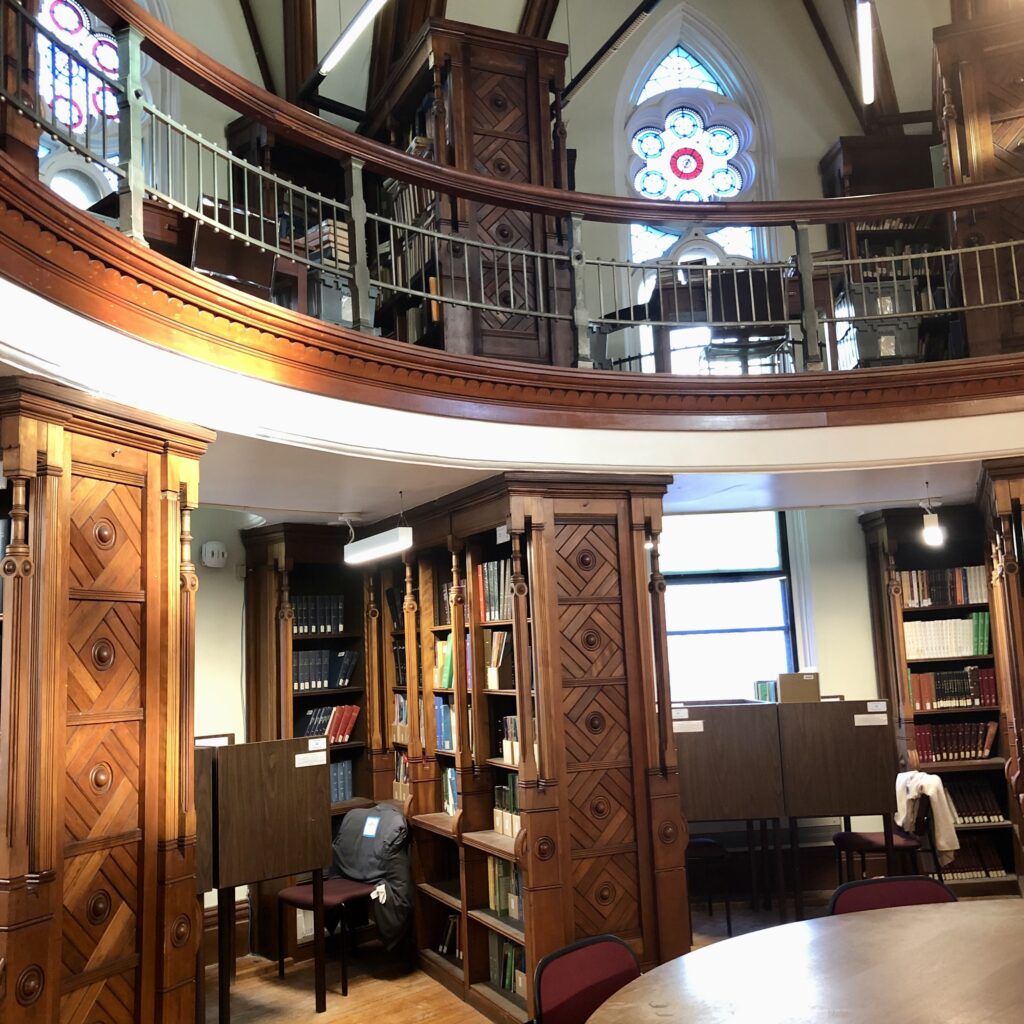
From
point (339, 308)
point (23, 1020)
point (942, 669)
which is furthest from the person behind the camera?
point (942, 669)

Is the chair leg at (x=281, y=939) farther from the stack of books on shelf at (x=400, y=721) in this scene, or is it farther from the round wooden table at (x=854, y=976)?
the round wooden table at (x=854, y=976)

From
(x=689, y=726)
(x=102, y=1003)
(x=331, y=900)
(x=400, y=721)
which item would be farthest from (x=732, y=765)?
(x=102, y=1003)

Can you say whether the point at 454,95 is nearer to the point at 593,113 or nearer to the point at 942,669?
the point at 593,113

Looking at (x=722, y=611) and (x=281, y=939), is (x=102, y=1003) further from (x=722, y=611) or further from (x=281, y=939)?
(x=722, y=611)

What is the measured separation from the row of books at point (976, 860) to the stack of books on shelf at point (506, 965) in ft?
10.4

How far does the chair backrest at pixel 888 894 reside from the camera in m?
3.89

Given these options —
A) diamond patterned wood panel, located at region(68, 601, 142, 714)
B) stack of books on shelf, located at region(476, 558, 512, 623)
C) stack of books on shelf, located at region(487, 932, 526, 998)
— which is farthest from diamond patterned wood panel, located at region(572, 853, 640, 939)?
diamond patterned wood panel, located at region(68, 601, 142, 714)

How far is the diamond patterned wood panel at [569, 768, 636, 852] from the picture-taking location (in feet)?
16.1

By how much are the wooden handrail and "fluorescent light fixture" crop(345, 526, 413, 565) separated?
5.56ft

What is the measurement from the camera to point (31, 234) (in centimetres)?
297

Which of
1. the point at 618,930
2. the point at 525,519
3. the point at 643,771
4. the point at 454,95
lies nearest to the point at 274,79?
the point at 454,95

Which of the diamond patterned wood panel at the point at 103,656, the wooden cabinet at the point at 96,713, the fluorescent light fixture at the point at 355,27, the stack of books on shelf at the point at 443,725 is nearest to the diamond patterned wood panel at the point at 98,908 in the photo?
the wooden cabinet at the point at 96,713

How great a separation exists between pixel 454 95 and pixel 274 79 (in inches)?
74.0

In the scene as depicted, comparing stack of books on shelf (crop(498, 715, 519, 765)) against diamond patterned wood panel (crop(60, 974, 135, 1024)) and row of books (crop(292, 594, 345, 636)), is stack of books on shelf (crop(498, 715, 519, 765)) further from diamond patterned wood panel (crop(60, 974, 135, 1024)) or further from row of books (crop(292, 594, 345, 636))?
diamond patterned wood panel (crop(60, 974, 135, 1024))
